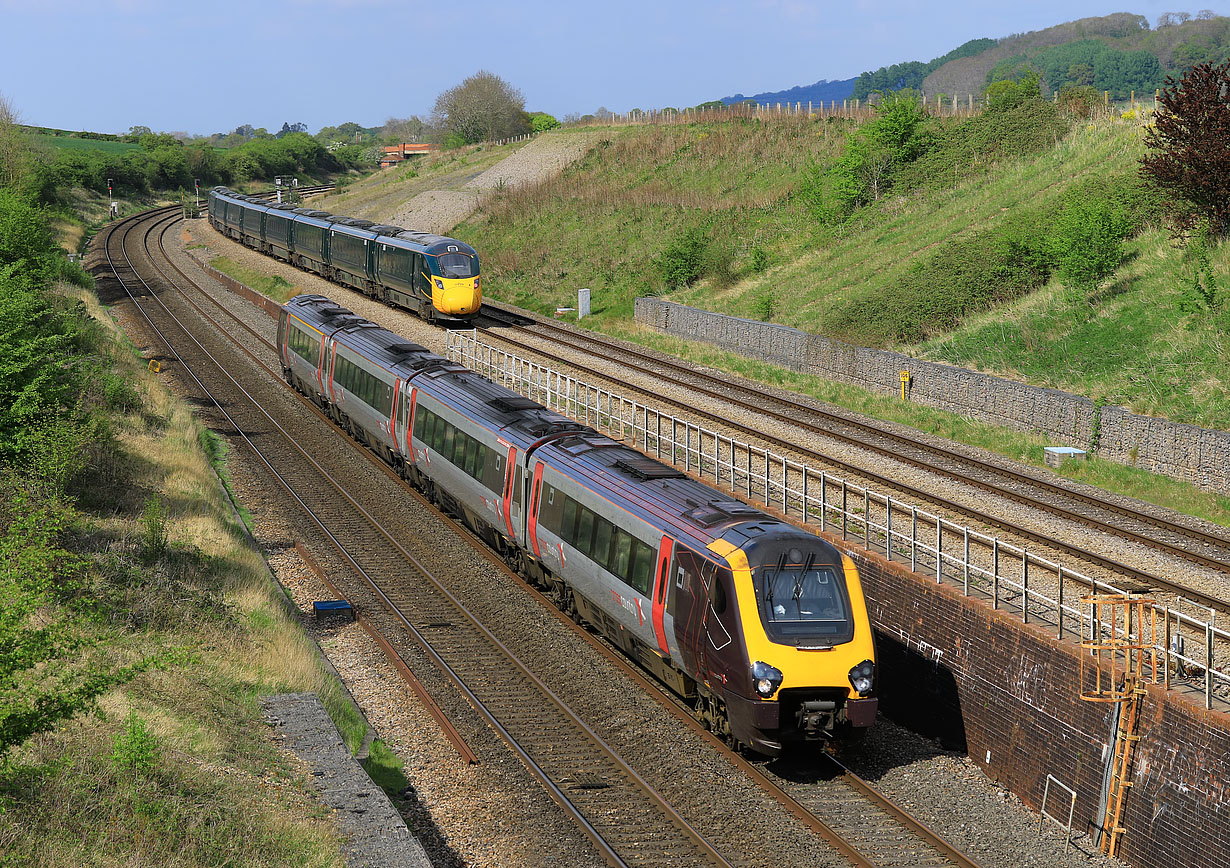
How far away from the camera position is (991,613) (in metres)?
14.1

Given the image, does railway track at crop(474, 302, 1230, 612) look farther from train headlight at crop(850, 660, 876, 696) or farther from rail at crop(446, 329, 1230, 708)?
train headlight at crop(850, 660, 876, 696)

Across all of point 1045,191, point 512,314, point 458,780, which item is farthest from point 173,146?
→ point 458,780

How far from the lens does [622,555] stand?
16.0 m

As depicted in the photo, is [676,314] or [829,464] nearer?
[829,464]

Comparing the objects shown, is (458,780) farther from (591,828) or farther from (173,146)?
(173,146)

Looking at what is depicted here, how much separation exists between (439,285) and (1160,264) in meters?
23.0

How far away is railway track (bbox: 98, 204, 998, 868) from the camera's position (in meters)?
11.9

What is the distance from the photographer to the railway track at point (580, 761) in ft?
39.2

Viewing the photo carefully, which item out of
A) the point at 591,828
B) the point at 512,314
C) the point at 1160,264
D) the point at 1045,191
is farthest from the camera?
the point at 512,314

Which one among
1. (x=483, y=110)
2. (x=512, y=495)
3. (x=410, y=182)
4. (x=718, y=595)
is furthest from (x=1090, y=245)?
(x=483, y=110)

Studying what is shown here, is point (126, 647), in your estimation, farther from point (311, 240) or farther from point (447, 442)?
point (311, 240)

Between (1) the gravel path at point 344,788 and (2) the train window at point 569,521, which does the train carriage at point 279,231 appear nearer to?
(2) the train window at point 569,521

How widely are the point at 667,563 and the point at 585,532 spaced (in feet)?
8.21

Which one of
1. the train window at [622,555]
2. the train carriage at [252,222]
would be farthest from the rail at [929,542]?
the train carriage at [252,222]
